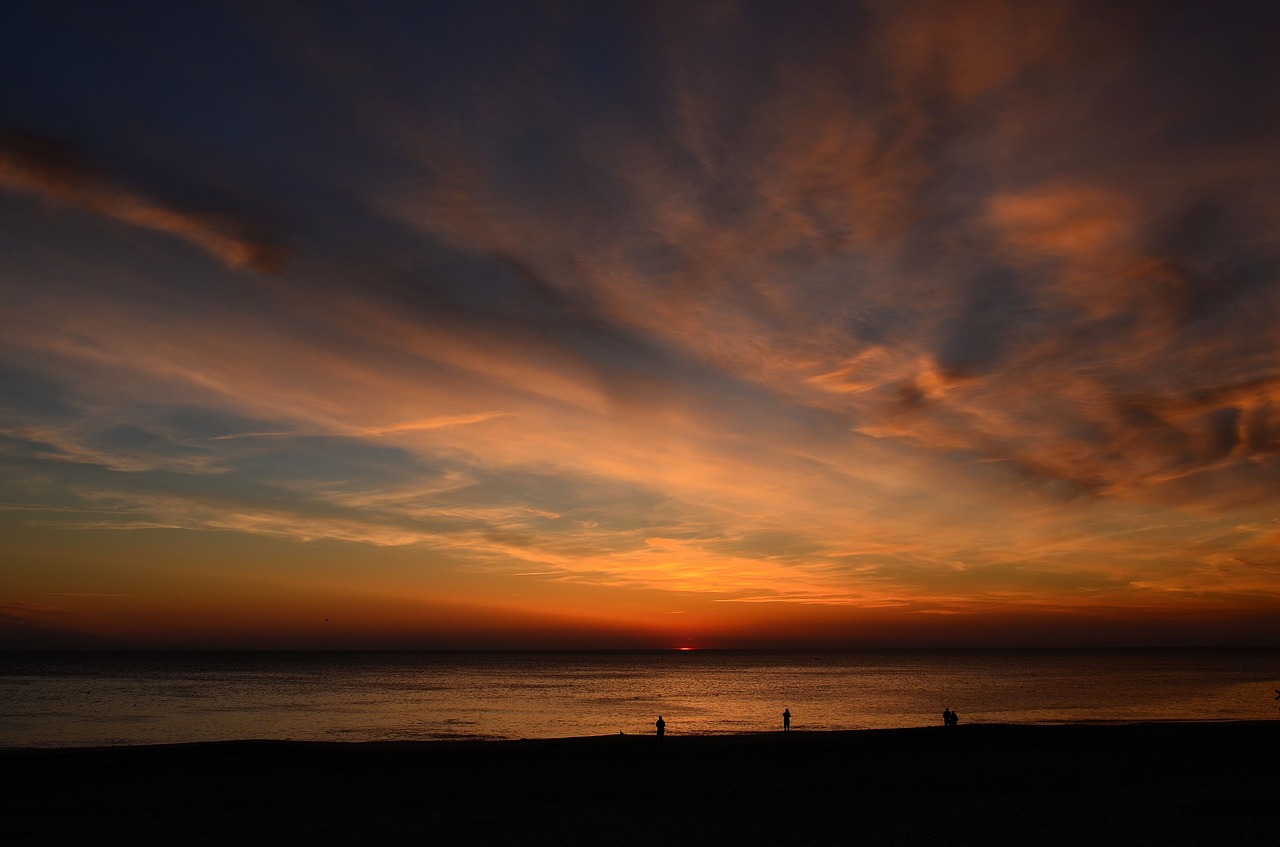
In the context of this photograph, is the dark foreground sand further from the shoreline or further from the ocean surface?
the ocean surface

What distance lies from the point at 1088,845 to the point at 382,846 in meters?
16.7

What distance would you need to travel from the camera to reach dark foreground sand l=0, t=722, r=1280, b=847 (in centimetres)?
2019

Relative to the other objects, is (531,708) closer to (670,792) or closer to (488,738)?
(488,738)

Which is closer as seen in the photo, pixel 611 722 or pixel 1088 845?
pixel 1088 845

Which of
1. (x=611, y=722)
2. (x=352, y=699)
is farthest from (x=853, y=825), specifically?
(x=352, y=699)

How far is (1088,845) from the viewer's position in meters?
18.2

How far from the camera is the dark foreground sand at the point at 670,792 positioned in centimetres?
2019

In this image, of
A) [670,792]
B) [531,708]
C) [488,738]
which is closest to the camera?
[670,792]

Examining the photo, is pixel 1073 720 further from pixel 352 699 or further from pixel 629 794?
pixel 352 699

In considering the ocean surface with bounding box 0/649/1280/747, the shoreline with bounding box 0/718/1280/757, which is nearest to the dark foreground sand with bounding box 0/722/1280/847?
the shoreline with bounding box 0/718/1280/757

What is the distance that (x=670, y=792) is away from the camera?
26.4 metres

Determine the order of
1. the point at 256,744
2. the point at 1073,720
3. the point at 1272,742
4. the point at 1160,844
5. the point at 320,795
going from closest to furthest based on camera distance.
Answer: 1. the point at 1160,844
2. the point at 320,795
3. the point at 1272,742
4. the point at 256,744
5. the point at 1073,720

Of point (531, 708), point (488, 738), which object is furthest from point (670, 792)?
point (531, 708)

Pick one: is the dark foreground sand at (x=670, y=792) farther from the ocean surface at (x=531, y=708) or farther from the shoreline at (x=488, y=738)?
the ocean surface at (x=531, y=708)
